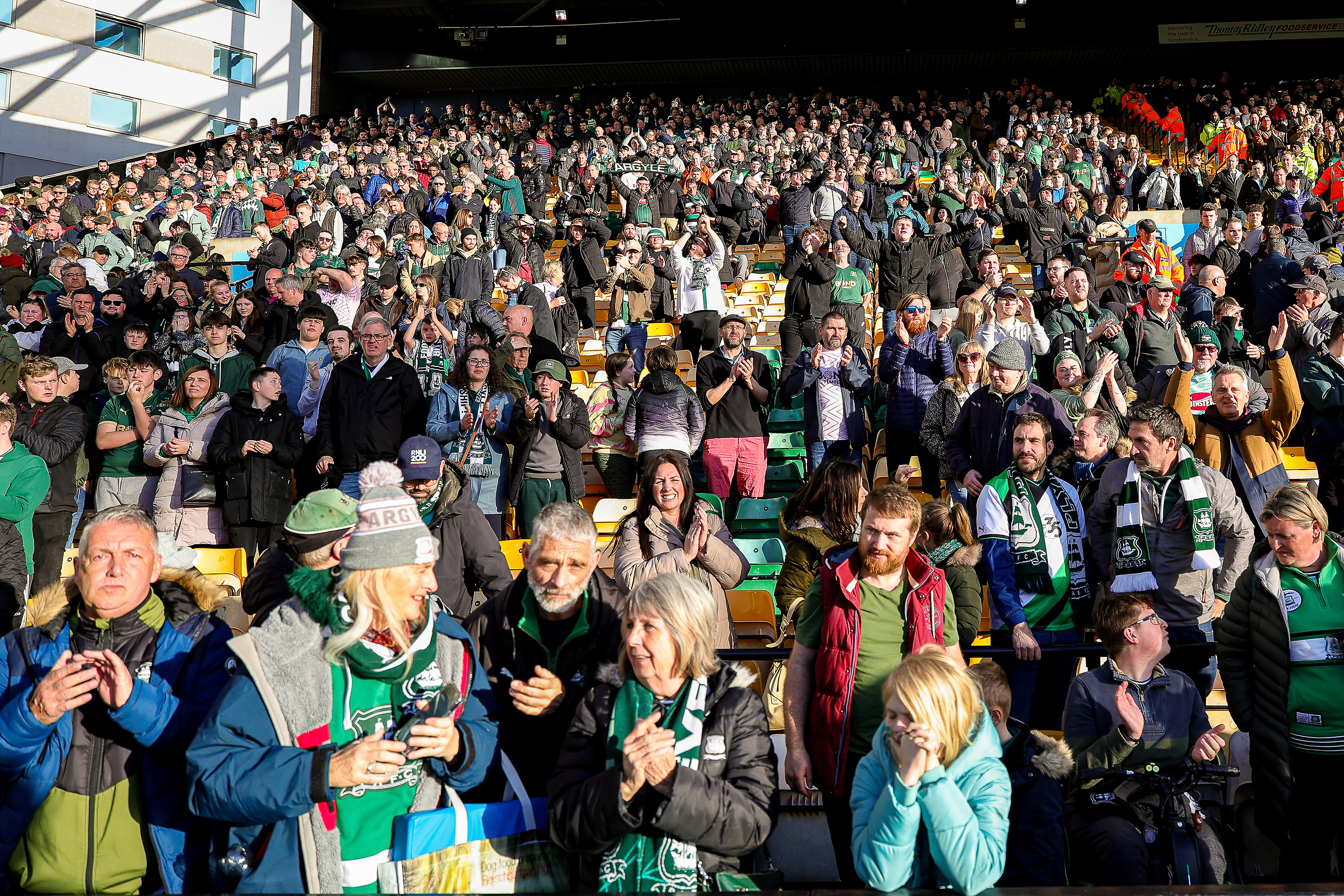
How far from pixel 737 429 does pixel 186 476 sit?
368 centimetres

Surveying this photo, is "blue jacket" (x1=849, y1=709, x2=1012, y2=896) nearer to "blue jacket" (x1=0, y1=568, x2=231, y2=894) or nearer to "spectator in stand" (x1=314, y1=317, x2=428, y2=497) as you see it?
"blue jacket" (x1=0, y1=568, x2=231, y2=894)

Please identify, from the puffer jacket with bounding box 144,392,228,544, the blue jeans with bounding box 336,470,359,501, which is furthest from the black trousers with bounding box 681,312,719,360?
the puffer jacket with bounding box 144,392,228,544

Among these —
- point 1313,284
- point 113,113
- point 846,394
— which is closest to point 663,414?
point 846,394

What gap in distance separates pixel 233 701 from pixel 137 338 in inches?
284

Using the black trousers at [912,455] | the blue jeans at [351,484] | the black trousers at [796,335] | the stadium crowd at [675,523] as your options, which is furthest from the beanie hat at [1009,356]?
the blue jeans at [351,484]

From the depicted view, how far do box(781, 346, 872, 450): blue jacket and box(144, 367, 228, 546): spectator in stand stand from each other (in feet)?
12.9

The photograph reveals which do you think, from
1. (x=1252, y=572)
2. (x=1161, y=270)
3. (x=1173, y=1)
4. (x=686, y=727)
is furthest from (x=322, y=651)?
(x=1173, y=1)

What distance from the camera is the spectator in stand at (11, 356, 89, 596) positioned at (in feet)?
19.7

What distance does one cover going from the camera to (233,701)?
7.00ft

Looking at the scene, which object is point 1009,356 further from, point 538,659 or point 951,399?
point 538,659

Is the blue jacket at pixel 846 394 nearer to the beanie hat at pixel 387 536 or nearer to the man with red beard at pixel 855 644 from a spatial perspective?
the man with red beard at pixel 855 644

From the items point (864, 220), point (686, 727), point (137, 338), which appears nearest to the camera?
point (686, 727)

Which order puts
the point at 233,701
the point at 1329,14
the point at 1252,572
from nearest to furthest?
the point at 233,701, the point at 1252,572, the point at 1329,14

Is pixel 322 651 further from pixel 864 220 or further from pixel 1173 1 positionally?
pixel 1173 1
